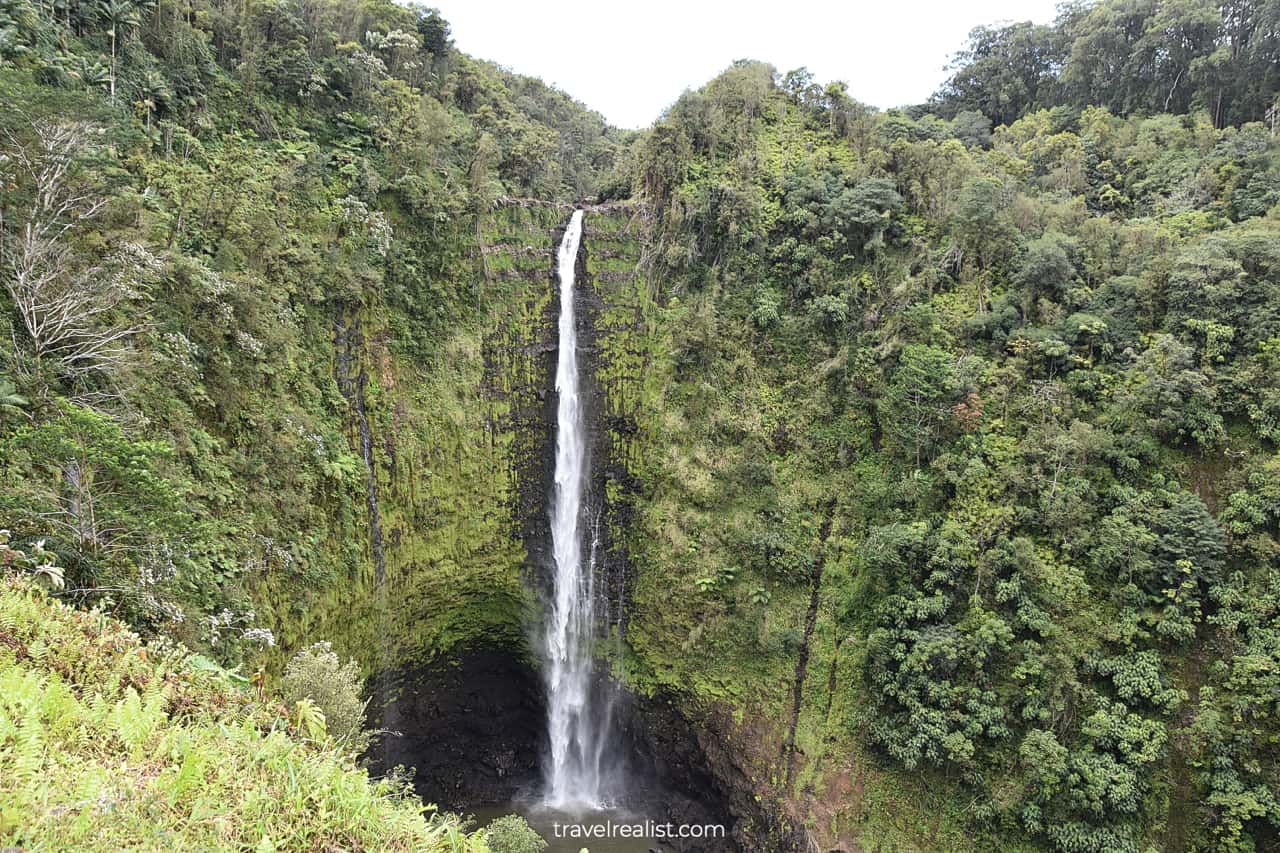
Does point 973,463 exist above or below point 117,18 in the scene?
below

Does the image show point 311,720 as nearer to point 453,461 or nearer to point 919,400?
point 453,461

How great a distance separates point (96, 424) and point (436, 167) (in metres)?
13.0

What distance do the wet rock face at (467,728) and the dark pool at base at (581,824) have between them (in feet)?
1.75

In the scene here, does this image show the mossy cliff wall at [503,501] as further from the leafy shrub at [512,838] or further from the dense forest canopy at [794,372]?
the leafy shrub at [512,838]

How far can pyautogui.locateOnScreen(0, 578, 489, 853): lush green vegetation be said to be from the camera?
2.71m

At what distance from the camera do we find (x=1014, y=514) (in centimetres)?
1317

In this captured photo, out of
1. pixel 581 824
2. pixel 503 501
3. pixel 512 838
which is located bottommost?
pixel 581 824

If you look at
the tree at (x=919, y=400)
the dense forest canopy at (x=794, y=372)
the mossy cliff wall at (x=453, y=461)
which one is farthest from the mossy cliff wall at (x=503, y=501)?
the tree at (x=919, y=400)

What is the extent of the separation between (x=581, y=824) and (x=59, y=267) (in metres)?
15.4

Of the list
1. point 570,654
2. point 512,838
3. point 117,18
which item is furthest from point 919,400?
point 117,18

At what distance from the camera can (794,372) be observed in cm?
1736

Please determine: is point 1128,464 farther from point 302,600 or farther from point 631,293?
point 302,600

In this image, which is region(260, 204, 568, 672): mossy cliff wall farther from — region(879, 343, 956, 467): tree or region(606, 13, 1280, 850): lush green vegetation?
region(879, 343, 956, 467): tree

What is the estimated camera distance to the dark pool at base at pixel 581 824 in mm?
14758
